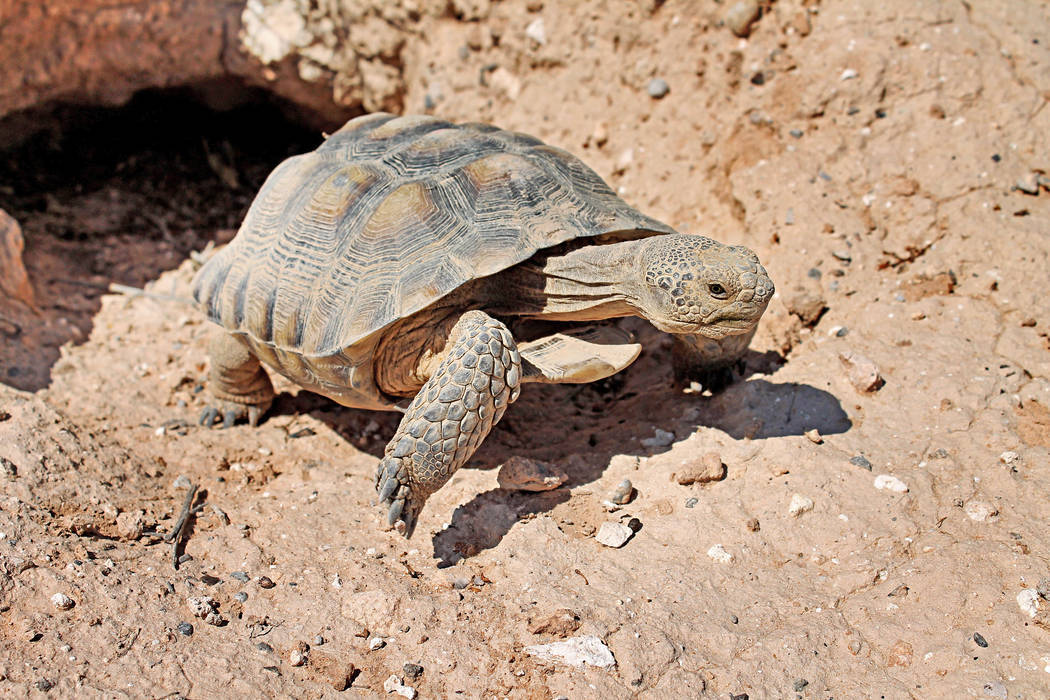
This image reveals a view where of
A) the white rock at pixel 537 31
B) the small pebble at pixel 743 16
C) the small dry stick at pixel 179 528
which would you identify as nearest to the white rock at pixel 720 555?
the small dry stick at pixel 179 528

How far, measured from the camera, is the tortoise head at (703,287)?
266cm

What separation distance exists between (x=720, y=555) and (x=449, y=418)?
1036mm

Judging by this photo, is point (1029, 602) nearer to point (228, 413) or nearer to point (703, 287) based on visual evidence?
point (703, 287)

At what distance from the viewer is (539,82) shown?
514 centimetres

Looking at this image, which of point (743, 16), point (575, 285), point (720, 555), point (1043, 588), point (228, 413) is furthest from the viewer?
point (743, 16)

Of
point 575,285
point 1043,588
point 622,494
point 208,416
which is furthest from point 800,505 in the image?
point 208,416

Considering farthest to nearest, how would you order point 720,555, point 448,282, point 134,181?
1. point 134,181
2. point 448,282
3. point 720,555

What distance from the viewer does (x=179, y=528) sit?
2.89 metres

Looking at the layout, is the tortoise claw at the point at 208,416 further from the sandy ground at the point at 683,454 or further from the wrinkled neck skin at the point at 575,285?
the wrinkled neck skin at the point at 575,285

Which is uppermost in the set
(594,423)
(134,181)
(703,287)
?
(703,287)

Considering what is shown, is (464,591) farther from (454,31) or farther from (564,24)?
(454,31)

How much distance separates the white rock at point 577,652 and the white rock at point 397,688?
0.35 meters

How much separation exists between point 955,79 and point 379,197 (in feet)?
10.1

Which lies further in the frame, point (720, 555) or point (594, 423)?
point (594, 423)
